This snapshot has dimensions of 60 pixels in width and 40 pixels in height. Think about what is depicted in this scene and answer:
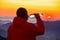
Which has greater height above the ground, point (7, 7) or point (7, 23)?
point (7, 7)

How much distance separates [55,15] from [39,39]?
38cm

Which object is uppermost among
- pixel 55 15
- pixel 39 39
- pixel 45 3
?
pixel 45 3

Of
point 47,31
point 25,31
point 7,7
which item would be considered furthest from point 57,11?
point 25,31

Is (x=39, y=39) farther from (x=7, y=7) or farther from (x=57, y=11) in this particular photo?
(x=7, y=7)

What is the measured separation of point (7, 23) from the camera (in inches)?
91.1

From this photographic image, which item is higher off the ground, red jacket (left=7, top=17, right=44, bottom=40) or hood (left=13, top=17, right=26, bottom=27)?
hood (left=13, top=17, right=26, bottom=27)

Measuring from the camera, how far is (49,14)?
2.30m

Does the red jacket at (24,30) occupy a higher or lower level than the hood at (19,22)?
lower

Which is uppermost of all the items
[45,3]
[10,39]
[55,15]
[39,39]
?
[45,3]

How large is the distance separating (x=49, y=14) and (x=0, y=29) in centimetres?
67

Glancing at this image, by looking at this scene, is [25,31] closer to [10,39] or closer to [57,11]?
[10,39]

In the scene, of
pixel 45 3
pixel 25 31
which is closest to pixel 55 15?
pixel 45 3

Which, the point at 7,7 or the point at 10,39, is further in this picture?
the point at 7,7

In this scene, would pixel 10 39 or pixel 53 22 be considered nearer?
pixel 10 39
